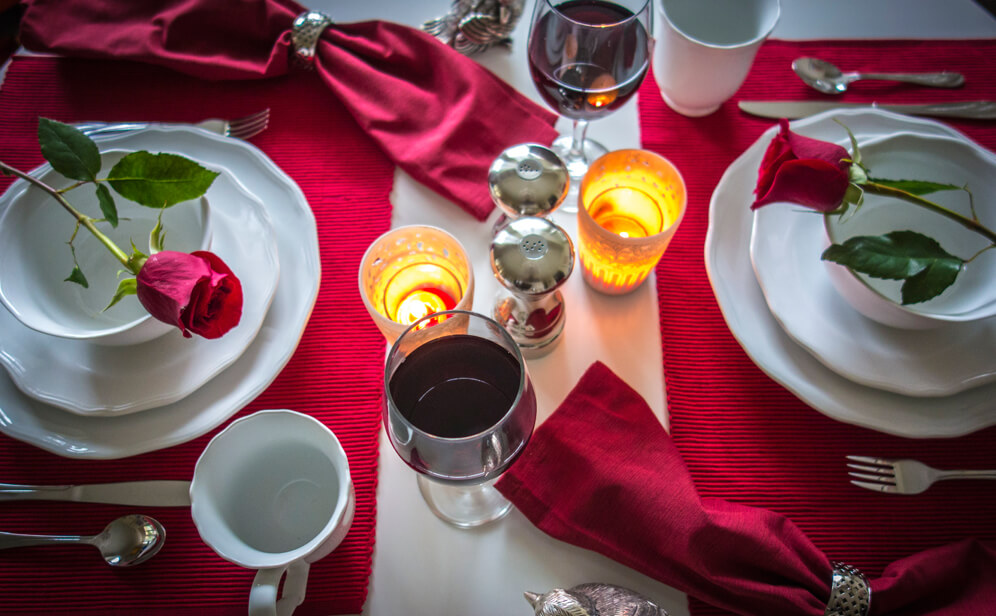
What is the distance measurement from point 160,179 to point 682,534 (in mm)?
527

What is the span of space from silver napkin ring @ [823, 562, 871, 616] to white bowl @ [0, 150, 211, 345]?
59 cm

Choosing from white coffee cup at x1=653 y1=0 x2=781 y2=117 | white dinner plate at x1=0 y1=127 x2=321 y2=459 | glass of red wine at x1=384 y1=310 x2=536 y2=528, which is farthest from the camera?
white coffee cup at x1=653 y1=0 x2=781 y2=117

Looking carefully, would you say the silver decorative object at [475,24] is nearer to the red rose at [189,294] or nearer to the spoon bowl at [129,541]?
the red rose at [189,294]

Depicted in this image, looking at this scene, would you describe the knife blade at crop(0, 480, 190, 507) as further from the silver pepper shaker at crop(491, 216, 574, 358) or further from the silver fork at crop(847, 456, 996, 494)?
the silver fork at crop(847, 456, 996, 494)

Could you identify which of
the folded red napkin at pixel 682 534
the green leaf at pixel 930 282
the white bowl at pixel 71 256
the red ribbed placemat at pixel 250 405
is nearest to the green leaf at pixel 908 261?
the green leaf at pixel 930 282

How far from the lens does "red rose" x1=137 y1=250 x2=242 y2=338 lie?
1.47ft

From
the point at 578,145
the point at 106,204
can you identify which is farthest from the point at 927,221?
the point at 106,204

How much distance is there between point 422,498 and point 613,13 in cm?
50

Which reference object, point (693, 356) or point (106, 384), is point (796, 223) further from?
point (106, 384)

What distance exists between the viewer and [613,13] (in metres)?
0.61

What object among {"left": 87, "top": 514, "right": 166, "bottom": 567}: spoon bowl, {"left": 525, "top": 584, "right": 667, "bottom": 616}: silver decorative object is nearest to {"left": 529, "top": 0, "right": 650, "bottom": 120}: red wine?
{"left": 525, "top": 584, "right": 667, "bottom": 616}: silver decorative object

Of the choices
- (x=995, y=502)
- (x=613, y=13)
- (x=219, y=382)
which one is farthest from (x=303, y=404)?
(x=995, y=502)

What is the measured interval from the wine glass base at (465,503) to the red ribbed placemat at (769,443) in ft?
0.58

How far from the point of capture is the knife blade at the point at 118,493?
53 cm
